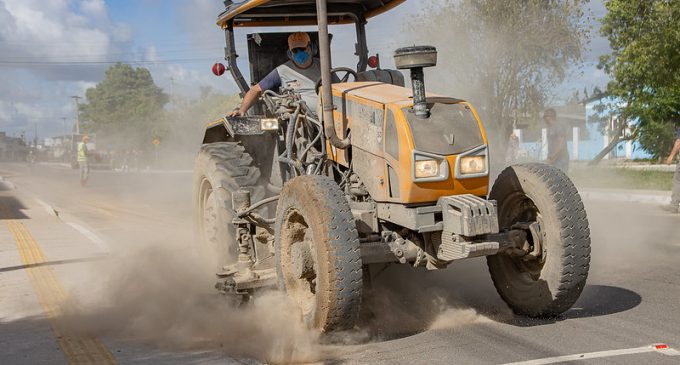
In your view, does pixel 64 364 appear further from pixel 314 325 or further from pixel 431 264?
pixel 431 264

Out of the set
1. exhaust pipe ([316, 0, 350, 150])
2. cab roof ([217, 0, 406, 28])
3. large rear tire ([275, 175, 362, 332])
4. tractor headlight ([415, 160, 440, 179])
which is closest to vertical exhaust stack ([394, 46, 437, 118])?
tractor headlight ([415, 160, 440, 179])

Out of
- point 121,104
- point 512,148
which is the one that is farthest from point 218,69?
point 121,104

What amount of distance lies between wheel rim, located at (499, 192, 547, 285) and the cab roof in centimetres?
225

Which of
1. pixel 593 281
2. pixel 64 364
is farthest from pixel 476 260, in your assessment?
pixel 64 364

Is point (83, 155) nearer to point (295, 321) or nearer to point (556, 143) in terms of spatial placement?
point (556, 143)

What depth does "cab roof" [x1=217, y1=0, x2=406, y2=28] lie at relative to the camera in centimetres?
713

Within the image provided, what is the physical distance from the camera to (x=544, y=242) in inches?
218

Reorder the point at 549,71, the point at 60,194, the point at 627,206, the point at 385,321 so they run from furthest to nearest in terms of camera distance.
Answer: the point at 549,71 < the point at 60,194 < the point at 627,206 < the point at 385,321

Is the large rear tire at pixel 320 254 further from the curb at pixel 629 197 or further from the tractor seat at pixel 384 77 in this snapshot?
the curb at pixel 629 197

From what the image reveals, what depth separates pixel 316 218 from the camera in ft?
16.4

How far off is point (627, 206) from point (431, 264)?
11.0 metres

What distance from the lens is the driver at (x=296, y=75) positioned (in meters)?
6.75

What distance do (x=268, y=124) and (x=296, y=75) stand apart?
2.03 feet

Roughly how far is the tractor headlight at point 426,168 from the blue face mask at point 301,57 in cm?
228
